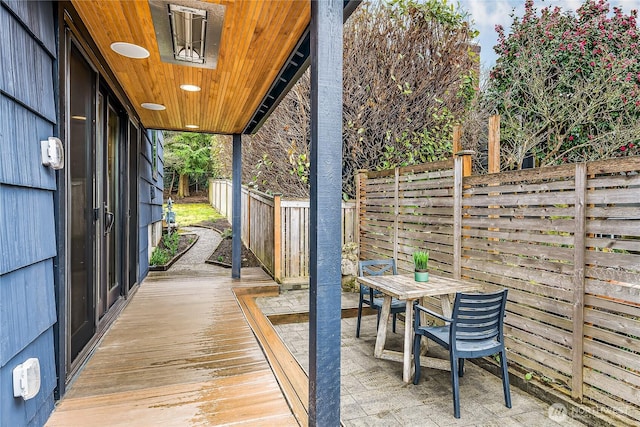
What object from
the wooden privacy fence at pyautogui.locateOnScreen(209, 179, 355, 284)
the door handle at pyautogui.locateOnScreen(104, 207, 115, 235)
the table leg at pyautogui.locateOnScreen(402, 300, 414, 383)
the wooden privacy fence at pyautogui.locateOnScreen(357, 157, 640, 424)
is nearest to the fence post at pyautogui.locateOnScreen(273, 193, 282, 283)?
the wooden privacy fence at pyautogui.locateOnScreen(209, 179, 355, 284)

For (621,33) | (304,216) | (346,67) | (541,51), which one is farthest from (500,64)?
(304,216)

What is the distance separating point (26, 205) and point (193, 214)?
14.0 meters

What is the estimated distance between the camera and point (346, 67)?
6199 millimetres

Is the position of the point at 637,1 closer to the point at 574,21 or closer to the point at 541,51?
the point at 574,21

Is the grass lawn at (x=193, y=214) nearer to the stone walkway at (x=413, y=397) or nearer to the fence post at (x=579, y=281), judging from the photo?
the stone walkway at (x=413, y=397)

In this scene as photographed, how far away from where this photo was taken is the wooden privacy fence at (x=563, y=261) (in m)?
2.22

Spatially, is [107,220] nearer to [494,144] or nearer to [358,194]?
[494,144]

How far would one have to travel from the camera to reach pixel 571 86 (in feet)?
17.2

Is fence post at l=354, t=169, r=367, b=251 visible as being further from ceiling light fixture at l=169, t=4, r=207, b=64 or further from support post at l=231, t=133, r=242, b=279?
ceiling light fixture at l=169, t=4, r=207, b=64

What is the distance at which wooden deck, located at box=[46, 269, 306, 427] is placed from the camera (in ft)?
5.98

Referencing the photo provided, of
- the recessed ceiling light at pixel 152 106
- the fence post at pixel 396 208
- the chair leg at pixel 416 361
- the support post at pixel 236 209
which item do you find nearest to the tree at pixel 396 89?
the support post at pixel 236 209

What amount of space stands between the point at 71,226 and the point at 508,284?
3333 millimetres

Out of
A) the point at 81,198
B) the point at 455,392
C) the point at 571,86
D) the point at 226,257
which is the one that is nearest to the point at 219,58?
the point at 81,198

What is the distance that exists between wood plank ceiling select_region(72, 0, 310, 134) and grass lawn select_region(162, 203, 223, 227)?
913cm
